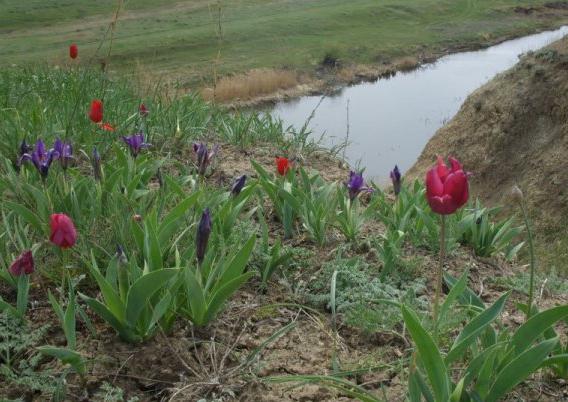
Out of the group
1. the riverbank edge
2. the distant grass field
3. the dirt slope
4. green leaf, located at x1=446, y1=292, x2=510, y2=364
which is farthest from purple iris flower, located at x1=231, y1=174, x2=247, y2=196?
the distant grass field

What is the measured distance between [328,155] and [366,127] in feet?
38.1

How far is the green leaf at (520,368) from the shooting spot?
1.80 m

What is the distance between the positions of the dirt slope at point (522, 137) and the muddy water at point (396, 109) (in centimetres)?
295

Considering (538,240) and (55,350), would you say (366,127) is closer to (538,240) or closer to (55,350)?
(538,240)

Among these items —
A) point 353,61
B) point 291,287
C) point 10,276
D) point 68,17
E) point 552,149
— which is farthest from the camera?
point 68,17

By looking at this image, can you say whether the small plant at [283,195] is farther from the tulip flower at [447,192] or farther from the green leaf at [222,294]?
the tulip flower at [447,192]

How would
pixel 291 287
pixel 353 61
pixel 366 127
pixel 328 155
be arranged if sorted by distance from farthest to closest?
pixel 353 61, pixel 366 127, pixel 328 155, pixel 291 287

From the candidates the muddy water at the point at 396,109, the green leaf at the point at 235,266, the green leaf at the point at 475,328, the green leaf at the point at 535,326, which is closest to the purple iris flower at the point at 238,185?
the green leaf at the point at 235,266

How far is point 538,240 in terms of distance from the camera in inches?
265

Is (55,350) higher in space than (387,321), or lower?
higher

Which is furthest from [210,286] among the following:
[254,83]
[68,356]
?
[254,83]

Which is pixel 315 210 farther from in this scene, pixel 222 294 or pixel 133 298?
pixel 133 298

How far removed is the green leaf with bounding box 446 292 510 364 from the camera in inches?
73.9

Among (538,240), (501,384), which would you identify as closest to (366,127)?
(538,240)
